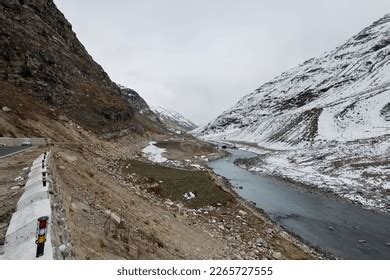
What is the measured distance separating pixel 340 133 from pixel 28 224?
92945 mm

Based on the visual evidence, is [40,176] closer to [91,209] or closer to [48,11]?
[91,209]

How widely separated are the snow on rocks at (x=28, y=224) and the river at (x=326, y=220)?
1877cm

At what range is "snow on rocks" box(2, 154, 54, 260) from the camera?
8.13m

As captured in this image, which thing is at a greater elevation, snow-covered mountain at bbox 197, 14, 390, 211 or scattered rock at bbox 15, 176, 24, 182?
snow-covered mountain at bbox 197, 14, 390, 211

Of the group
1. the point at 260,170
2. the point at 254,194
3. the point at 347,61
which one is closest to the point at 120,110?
the point at 260,170

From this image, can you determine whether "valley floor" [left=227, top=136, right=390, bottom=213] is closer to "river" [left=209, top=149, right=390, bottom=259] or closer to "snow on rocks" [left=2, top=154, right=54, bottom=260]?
"river" [left=209, top=149, right=390, bottom=259]

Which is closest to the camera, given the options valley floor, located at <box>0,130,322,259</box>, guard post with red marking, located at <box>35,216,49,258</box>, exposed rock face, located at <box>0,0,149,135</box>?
guard post with red marking, located at <box>35,216,49,258</box>

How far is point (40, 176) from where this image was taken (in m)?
14.2

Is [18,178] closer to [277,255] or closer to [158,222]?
[158,222]

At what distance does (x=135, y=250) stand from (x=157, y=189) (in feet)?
52.0

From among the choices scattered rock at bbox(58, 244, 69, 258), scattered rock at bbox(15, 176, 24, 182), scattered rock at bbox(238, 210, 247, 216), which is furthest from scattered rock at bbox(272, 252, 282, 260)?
scattered rock at bbox(15, 176, 24, 182)

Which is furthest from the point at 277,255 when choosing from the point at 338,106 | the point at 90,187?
the point at 338,106

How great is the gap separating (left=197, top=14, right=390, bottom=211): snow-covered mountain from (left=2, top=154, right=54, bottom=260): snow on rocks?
32.8 m
